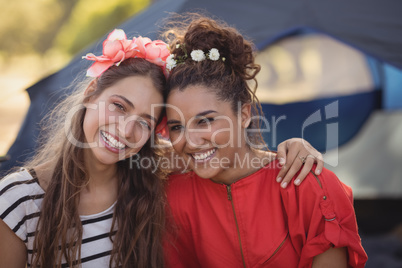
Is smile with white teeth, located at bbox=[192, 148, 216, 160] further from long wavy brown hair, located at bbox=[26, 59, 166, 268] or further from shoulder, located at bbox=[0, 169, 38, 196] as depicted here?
shoulder, located at bbox=[0, 169, 38, 196]

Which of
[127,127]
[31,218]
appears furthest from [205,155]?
[31,218]

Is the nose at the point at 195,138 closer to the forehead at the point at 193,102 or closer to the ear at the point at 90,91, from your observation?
the forehead at the point at 193,102

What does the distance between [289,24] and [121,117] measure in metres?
1.36

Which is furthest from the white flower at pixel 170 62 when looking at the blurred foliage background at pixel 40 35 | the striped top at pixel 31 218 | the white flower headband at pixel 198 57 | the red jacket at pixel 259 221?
the blurred foliage background at pixel 40 35

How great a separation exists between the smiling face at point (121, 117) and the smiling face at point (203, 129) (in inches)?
3.8

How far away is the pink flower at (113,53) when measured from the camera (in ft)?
5.32

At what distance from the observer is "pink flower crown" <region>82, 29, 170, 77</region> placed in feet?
5.33

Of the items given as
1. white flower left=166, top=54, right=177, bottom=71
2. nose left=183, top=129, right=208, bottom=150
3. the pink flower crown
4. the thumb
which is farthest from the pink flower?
the thumb

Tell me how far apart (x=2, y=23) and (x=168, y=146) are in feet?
32.8

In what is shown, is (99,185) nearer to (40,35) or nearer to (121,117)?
(121,117)

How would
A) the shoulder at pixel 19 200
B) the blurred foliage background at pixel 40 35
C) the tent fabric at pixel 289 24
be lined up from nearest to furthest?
the shoulder at pixel 19 200 → the tent fabric at pixel 289 24 → the blurred foliage background at pixel 40 35

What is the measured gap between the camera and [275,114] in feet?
10.0

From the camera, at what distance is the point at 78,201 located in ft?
5.35

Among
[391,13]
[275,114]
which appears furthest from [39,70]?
[391,13]
